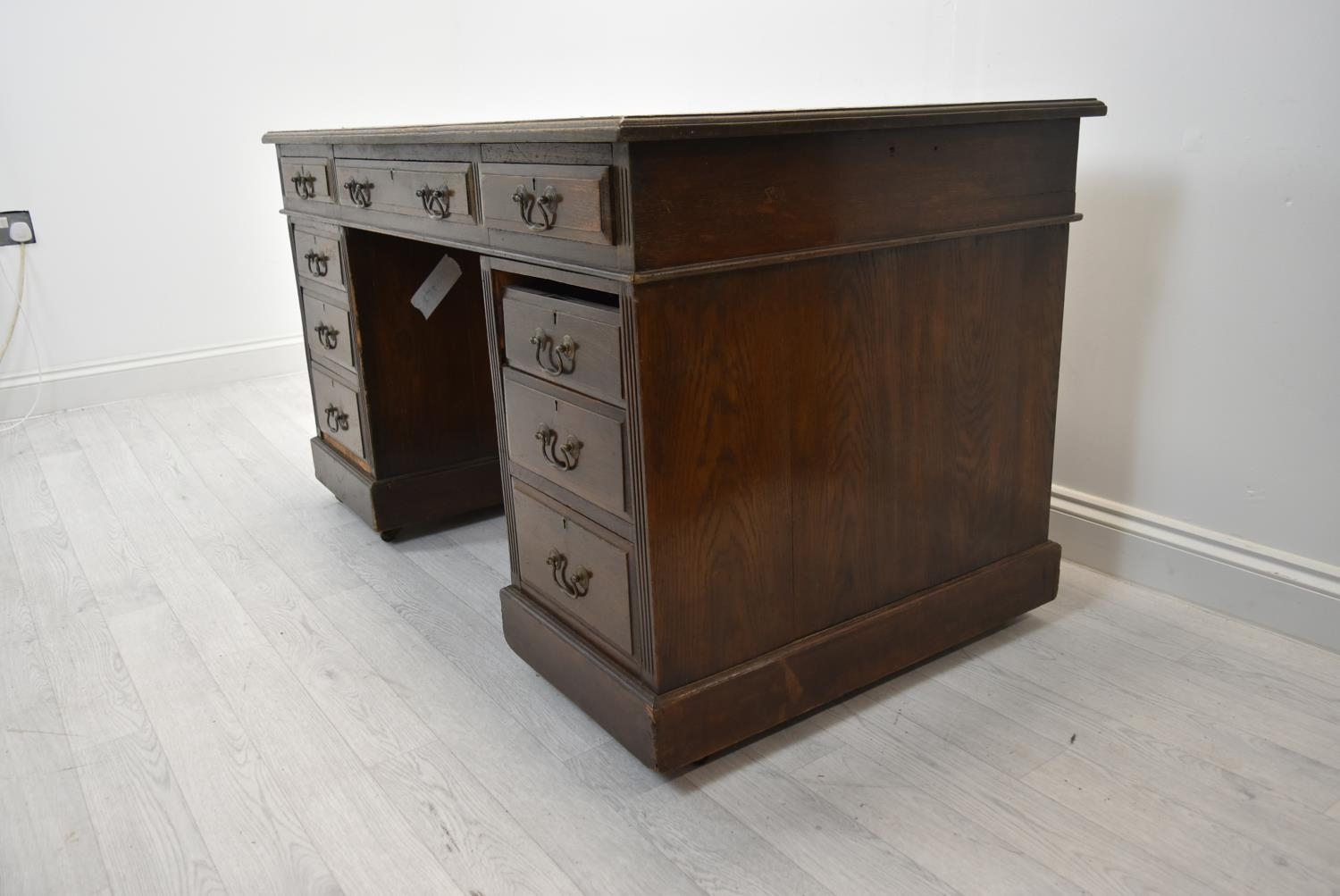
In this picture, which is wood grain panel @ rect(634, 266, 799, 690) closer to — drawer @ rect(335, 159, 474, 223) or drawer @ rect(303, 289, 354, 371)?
drawer @ rect(335, 159, 474, 223)

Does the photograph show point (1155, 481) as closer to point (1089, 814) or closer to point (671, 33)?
point (1089, 814)

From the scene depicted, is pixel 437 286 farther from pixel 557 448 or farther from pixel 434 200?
pixel 557 448

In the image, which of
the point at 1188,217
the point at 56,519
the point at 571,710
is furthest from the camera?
the point at 56,519

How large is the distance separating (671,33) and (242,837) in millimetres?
1965

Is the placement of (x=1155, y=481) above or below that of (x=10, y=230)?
below

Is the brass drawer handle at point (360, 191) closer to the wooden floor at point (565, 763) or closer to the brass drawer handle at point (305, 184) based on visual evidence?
the brass drawer handle at point (305, 184)

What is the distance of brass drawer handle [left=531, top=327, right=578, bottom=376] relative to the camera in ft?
4.11

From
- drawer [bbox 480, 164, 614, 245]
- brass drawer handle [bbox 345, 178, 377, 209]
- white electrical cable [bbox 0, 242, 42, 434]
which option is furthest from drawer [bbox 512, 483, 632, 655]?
white electrical cable [bbox 0, 242, 42, 434]

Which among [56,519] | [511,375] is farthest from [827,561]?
[56,519]

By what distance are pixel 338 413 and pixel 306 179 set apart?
1.56 feet

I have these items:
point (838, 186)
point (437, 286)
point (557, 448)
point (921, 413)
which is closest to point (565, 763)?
point (557, 448)

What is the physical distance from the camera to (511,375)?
1409 mm

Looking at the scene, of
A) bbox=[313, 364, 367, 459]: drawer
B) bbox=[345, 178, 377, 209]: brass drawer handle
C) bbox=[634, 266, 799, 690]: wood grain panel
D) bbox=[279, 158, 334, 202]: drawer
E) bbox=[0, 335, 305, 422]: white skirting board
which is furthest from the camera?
bbox=[0, 335, 305, 422]: white skirting board

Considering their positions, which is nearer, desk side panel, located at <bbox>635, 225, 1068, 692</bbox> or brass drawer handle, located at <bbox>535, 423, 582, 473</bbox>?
desk side panel, located at <bbox>635, 225, 1068, 692</bbox>
